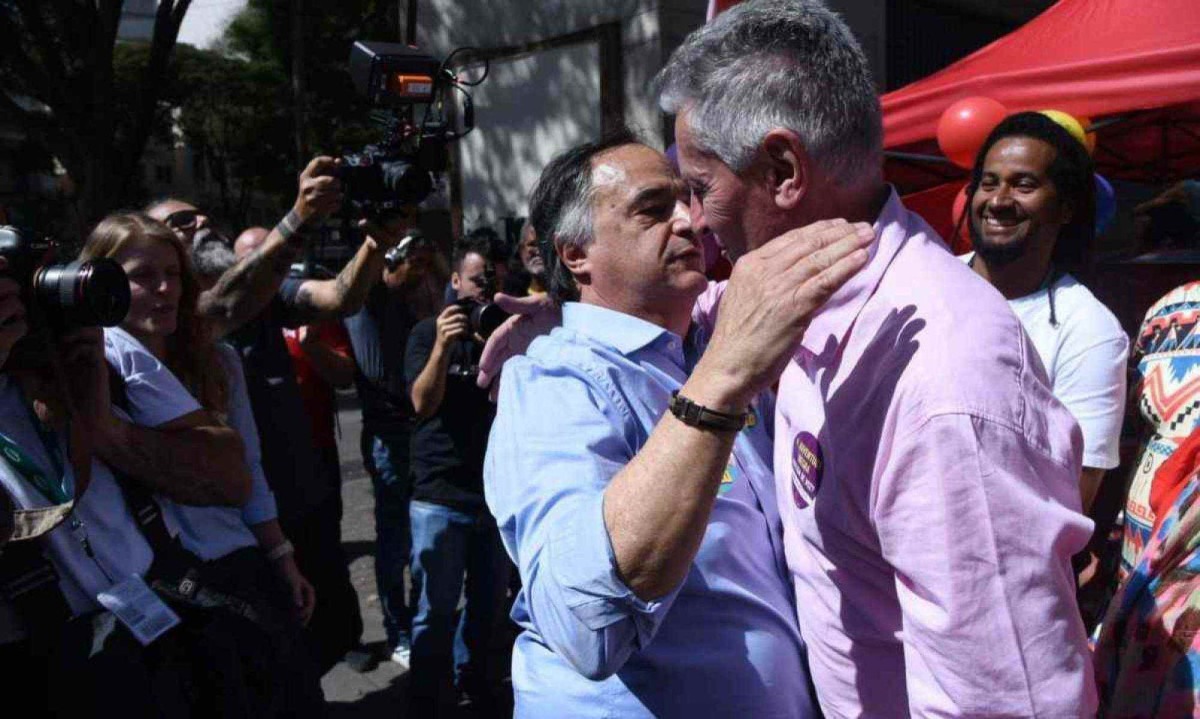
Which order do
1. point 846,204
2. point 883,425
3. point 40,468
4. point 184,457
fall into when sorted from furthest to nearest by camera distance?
1. point 184,457
2. point 40,468
3. point 846,204
4. point 883,425

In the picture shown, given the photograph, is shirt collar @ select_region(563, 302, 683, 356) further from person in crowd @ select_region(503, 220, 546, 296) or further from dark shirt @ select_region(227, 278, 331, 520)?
person in crowd @ select_region(503, 220, 546, 296)

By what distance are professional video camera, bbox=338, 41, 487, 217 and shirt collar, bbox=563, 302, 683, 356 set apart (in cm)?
174

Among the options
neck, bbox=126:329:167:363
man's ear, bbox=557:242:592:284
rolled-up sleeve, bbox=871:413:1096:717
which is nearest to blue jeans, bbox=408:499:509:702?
neck, bbox=126:329:167:363

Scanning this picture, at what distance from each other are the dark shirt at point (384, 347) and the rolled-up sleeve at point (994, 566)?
11.3ft

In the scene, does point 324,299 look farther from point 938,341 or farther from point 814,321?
point 938,341

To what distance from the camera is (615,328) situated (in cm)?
158

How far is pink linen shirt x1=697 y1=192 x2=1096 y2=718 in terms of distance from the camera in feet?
3.34

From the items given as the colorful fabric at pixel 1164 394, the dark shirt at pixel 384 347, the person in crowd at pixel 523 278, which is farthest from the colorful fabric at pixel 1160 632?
the person in crowd at pixel 523 278

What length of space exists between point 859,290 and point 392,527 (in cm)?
353

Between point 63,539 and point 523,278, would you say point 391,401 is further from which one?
point 63,539

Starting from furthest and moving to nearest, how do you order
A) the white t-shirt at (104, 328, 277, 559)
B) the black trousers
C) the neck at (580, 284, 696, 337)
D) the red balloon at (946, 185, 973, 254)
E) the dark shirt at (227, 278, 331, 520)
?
the red balloon at (946, 185, 973, 254) → the black trousers → the dark shirt at (227, 278, 331, 520) → the white t-shirt at (104, 328, 277, 559) → the neck at (580, 284, 696, 337)

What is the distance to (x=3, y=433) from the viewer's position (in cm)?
180

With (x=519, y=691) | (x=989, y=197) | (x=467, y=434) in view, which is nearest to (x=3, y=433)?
(x=519, y=691)

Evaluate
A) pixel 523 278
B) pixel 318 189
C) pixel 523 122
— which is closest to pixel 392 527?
pixel 523 278
